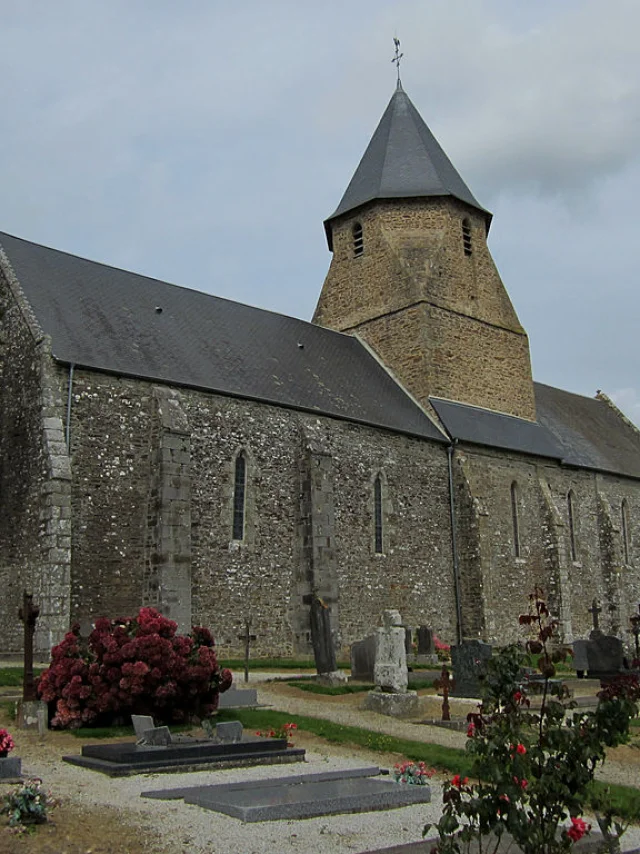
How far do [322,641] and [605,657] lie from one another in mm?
6148

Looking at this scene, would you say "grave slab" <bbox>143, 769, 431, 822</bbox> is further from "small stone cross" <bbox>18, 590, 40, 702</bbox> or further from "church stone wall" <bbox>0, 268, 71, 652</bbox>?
"church stone wall" <bbox>0, 268, 71, 652</bbox>

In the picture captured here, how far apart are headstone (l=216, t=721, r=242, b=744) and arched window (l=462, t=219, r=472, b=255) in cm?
2305

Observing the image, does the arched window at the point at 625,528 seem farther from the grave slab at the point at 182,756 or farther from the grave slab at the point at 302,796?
the grave slab at the point at 302,796

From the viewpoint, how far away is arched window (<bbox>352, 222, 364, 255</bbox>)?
29.9 m

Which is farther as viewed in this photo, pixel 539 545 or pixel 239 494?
pixel 539 545

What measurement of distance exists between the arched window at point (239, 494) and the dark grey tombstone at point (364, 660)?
16.1ft

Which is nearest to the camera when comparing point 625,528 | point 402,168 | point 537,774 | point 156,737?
point 537,774

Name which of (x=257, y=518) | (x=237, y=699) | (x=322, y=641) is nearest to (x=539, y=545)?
(x=257, y=518)

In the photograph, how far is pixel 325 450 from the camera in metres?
21.2

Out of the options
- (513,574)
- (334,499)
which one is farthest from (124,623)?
(513,574)

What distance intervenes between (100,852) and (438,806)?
299 centimetres

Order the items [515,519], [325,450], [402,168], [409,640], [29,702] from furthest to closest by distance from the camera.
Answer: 1. [402,168]
2. [515,519]
3. [409,640]
4. [325,450]
5. [29,702]

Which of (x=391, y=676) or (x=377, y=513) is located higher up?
(x=377, y=513)

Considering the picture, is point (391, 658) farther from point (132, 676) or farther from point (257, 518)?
point (257, 518)
